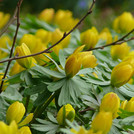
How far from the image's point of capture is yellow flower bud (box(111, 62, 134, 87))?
89 centimetres

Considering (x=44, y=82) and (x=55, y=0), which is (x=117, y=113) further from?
(x=55, y=0)

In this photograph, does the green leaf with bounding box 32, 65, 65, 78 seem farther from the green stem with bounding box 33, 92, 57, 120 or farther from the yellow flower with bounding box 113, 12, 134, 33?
the yellow flower with bounding box 113, 12, 134, 33

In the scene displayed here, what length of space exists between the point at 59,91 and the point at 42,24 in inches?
43.9

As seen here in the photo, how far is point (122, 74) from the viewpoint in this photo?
90cm

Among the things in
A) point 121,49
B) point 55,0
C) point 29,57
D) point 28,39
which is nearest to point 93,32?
point 121,49

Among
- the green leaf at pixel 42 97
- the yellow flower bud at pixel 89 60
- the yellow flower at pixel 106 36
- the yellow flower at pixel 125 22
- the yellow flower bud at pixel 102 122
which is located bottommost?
the yellow flower bud at pixel 102 122

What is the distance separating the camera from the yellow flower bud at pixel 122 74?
2.93ft

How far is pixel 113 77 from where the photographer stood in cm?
92

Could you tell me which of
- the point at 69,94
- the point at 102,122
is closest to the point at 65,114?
the point at 69,94

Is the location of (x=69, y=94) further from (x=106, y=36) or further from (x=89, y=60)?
(x=106, y=36)

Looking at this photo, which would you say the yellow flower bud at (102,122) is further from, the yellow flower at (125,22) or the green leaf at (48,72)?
the yellow flower at (125,22)

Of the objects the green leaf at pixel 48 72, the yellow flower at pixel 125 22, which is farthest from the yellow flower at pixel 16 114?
the yellow flower at pixel 125 22

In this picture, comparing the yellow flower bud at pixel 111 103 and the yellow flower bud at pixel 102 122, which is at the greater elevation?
the yellow flower bud at pixel 111 103

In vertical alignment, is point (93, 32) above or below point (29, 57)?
A: above
